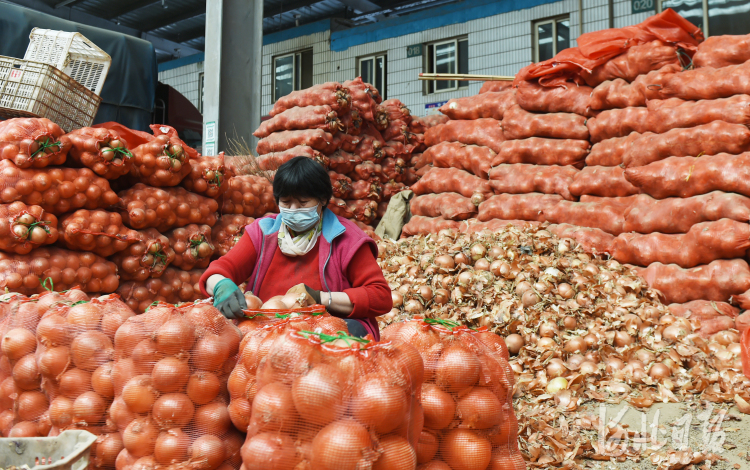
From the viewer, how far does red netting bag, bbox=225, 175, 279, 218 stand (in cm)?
502

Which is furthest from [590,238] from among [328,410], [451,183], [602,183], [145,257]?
[328,410]

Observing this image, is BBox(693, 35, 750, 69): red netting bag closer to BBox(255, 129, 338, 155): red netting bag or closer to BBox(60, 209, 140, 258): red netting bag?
BBox(255, 129, 338, 155): red netting bag

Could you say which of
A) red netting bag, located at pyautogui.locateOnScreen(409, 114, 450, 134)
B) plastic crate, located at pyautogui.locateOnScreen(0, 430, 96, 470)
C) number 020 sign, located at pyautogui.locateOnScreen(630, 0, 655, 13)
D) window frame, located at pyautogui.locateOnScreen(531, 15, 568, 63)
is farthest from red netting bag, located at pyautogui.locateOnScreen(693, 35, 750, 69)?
window frame, located at pyautogui.locateOnScreen(531, 15, 568, 63)

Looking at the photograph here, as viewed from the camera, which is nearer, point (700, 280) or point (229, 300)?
point (229, 300)

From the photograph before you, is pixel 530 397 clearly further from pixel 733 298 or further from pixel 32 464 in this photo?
pixel 32 464

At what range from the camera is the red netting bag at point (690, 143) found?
168 inches

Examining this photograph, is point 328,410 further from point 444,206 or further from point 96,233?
point 444,206

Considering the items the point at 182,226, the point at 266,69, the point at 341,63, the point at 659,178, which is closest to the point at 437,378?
the point at 182,226

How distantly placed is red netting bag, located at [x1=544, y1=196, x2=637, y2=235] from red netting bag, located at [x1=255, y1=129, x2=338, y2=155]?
2.54 meters

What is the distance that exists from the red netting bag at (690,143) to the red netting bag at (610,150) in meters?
0.19

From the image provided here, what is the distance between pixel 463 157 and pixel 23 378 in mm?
5345

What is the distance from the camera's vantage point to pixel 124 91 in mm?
7992

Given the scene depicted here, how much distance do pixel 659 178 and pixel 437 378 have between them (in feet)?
12.0

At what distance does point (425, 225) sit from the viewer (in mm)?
6551
